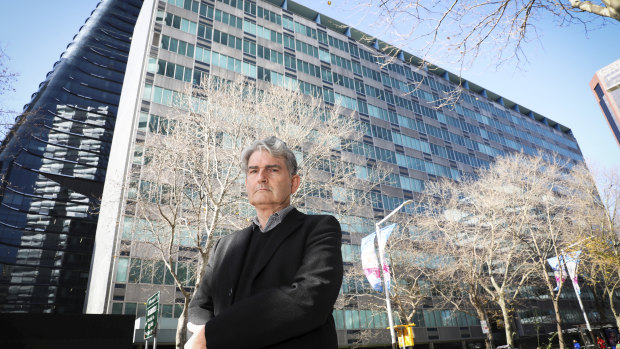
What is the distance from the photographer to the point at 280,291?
1.38 metres

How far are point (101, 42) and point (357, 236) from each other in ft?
297

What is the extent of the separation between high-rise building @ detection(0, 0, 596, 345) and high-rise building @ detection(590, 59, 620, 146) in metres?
9.62

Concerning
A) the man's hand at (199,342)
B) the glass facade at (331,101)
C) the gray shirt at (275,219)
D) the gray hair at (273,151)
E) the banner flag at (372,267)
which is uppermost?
the glass facade at (331,101)

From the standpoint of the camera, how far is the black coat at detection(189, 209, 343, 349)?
52.6 inches

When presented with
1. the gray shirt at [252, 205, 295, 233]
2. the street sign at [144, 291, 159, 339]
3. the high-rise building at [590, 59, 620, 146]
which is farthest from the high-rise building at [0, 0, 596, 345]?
the high-rise building at [590, 59, 620, 146]

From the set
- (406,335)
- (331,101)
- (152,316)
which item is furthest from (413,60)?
(152,316)

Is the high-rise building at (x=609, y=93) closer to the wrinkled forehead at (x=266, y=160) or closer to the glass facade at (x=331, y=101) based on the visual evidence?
the glass facade at (x=331, y=101)

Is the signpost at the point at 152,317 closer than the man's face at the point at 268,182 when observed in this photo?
No

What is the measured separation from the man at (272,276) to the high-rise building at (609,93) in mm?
74106

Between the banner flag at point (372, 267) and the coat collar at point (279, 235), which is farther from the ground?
the banner flag at point (372, 267)

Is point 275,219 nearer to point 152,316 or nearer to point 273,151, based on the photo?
point 273,151

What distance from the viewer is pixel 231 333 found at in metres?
1.33

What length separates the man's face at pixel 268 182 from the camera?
6.19 ft

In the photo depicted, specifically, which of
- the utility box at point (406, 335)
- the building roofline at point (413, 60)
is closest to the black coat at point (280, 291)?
the utility box at point (406, 335)
